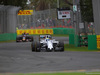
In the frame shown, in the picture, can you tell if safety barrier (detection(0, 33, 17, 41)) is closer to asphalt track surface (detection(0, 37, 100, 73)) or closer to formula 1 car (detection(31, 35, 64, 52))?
formula 1 car (detection(31, 35, 64, 52))

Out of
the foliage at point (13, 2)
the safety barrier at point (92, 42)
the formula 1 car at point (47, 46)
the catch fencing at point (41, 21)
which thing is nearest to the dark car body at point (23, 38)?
the foliage at point (13, 2)

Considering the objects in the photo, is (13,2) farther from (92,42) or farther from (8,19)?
(92,42)

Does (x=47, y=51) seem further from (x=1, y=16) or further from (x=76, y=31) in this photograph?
(x=1, y=16)

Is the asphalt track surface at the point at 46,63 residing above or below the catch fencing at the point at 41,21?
below

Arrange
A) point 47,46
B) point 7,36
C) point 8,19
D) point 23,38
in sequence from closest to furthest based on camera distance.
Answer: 1. point 47,46
2. point 23,38
3. point 7,36
4. point 8,19

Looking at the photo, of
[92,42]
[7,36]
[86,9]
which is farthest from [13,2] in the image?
[92,42]

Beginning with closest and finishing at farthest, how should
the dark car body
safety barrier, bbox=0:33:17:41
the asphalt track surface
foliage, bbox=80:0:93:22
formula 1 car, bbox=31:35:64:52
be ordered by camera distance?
the asphalt track surface, formula 1 car, bbox=31:35:64:52, the dark car body, foliage, bbox=80:0:93:22, safety barrier, bbox=0:33:17:41

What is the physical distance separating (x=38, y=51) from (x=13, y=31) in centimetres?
2343

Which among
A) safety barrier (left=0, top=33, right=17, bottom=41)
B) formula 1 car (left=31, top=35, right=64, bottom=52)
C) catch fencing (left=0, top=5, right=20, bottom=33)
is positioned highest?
catch fencing (left=0, top=5, right=20, bottom=33)

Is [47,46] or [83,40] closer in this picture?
[47,46]

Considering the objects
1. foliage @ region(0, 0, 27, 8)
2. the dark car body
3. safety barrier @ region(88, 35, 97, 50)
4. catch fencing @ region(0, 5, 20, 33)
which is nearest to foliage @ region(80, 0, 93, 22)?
the dark car body

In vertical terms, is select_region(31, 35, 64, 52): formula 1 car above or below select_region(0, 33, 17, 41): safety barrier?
below

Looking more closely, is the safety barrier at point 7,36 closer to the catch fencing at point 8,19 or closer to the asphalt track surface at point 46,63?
the catch fencing at point 8,19

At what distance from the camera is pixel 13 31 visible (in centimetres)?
4566
